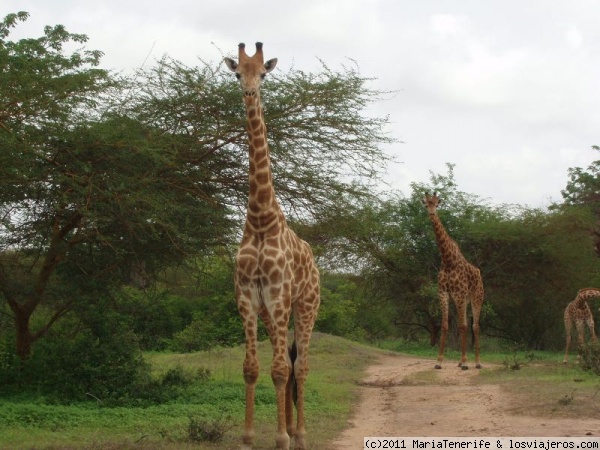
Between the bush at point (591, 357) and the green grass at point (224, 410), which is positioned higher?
the bush at point (591, 357)

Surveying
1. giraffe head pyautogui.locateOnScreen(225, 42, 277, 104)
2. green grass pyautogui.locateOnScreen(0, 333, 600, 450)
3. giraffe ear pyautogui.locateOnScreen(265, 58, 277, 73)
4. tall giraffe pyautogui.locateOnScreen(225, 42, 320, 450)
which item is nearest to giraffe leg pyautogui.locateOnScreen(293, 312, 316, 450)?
tall giraffe pyautogui.locateOnScreen(225, 42, 320, 450)

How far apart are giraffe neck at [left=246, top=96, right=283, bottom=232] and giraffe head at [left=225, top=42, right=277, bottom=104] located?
0.47 feet

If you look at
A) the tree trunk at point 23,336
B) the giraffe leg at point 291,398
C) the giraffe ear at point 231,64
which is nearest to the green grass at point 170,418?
the giraffe leg at point 291,398

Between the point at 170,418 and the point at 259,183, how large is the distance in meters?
3.55

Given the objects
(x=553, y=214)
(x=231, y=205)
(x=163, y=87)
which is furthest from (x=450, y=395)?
(x=553, y=214)

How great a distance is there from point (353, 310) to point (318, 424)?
17926 mm

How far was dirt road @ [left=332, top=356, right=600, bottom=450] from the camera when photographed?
8.80 metres

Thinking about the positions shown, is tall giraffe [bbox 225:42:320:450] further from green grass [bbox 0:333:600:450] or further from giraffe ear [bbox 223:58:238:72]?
green grass [bbox 0:333:600:450]

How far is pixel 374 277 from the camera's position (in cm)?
2467

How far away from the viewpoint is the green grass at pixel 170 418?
8.35 metres

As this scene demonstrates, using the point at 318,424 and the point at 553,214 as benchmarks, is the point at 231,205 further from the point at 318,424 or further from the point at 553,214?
the point at 553,214

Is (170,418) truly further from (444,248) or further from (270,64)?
(444,248)

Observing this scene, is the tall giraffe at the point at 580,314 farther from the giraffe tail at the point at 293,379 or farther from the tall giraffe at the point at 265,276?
the tall giraffe at the point at 265,276

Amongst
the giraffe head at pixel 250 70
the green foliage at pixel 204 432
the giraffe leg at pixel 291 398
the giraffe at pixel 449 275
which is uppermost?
the giraffe head at pixel 250 70
